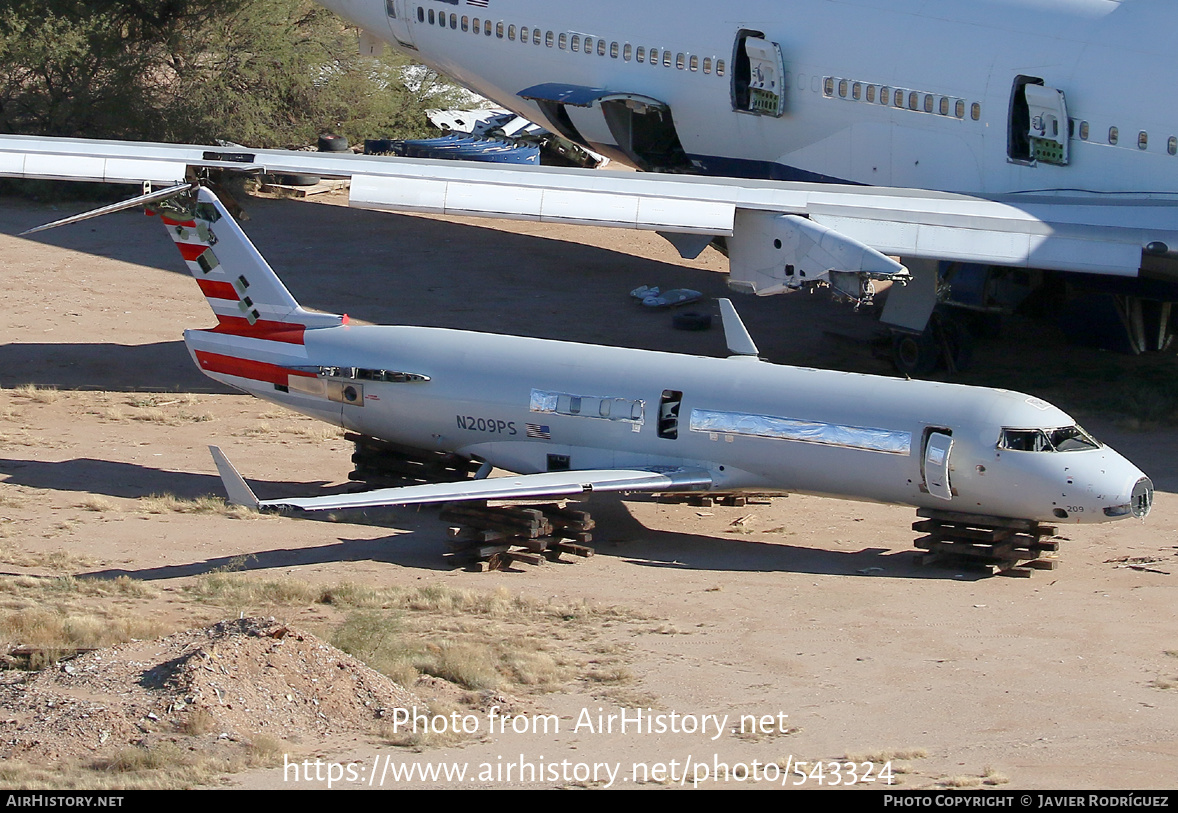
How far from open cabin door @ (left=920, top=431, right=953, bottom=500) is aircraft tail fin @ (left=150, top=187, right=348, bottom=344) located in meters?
9.22

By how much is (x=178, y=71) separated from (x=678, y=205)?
2625 centimetres

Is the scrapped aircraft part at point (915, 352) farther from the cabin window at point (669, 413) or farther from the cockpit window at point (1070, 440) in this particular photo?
the cockpit window at point (1070, 440)

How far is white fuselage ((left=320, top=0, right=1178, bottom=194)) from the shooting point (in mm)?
27047

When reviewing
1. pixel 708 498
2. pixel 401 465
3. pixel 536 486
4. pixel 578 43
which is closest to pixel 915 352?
pixel 708 498

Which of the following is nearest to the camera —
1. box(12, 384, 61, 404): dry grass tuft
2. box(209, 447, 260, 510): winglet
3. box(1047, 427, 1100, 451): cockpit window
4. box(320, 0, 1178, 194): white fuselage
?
box(209, 447, 260, 510): winglet

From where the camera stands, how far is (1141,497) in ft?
65.1

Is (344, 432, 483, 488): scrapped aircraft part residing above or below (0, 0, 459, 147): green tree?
below

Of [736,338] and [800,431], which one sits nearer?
[800,431]

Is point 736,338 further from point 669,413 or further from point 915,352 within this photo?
point 915,352

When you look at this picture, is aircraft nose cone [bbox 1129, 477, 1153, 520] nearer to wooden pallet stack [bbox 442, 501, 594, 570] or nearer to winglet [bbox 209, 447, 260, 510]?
wooden pallet stack [bbox 442, 501, 594, 570]

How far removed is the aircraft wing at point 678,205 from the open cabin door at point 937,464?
6385 mm

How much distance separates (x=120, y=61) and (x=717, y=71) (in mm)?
22308

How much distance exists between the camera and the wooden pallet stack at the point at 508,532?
20625 mm

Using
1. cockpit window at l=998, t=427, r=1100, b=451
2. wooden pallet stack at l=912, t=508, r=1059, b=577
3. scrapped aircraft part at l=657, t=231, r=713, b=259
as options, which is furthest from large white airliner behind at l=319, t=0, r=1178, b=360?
wooden pallet stack at l=912, t=508, r=1059, b=577
